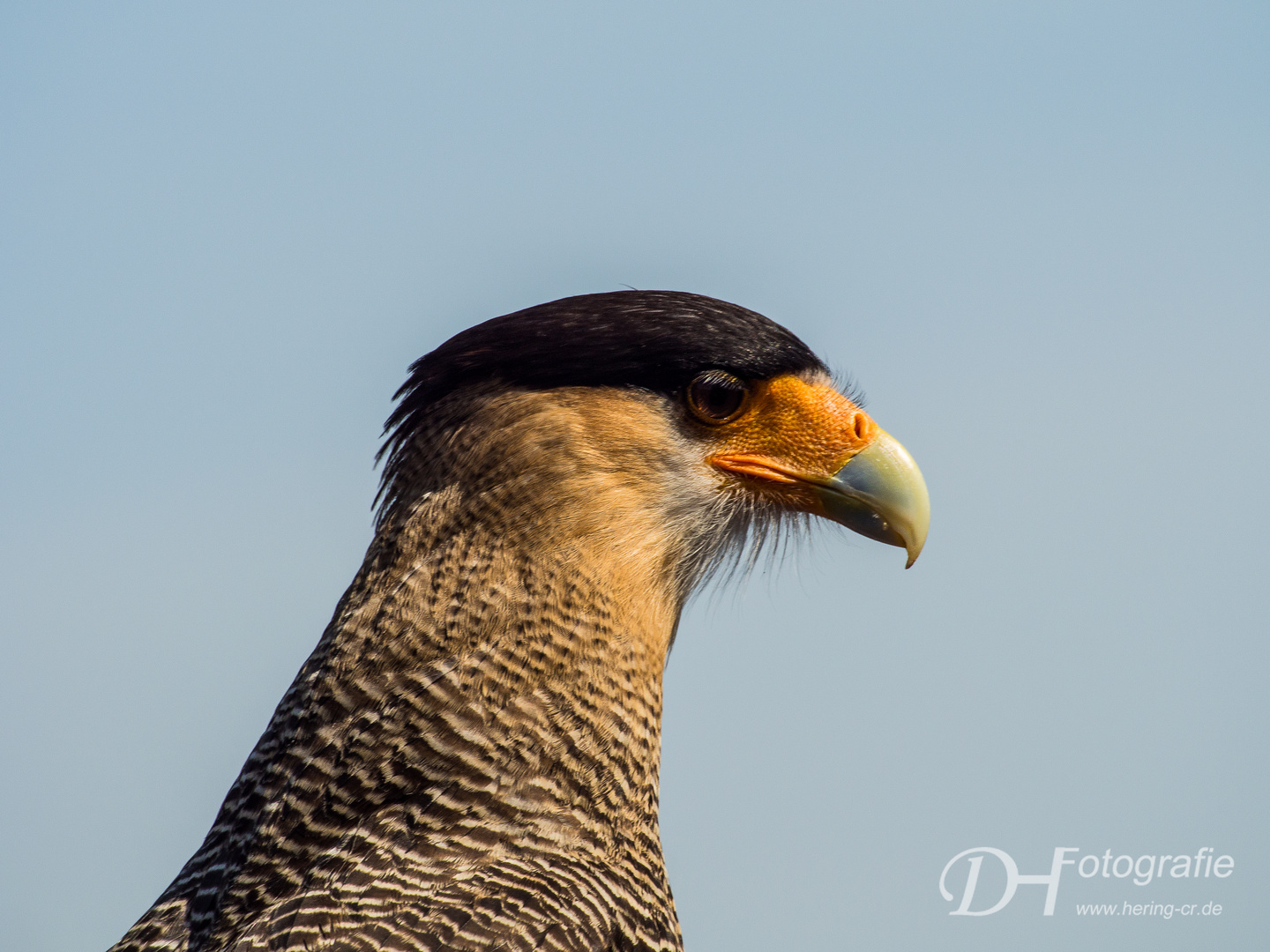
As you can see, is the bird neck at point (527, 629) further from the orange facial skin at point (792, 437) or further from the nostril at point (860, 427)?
the nostril at point (860, 427)

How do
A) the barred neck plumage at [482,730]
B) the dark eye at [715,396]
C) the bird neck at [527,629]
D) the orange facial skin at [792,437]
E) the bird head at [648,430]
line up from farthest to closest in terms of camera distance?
the orange facial skin at [792,437], the dark eye at [715,396], the bird head at [648,430], the bird neck at [527,629], the barred neck plumage at [482,730]

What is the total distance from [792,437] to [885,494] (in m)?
0.35

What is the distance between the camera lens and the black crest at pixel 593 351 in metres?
3.86

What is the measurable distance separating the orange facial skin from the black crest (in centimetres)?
12

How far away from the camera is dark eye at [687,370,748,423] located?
3.99m

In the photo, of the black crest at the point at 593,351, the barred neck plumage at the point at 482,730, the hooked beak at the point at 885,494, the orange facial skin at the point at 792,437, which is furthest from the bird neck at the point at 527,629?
the hooked beak at the point at 885,494

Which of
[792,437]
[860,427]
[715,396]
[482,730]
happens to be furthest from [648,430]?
[482,730]

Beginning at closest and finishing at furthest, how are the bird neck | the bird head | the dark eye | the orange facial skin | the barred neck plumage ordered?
the barred neck plumage < the bird neck < the bird head < the dark eye < the orange facial skin

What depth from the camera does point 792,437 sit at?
163 inches

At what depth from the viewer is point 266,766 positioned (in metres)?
3.51

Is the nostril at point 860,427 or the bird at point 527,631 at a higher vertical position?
the nostril at point 860,427

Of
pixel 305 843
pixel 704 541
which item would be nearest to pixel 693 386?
pixel 704 541

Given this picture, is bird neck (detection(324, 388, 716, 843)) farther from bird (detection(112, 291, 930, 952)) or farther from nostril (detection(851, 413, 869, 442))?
nostril (detection(851, 413, 869, 442))

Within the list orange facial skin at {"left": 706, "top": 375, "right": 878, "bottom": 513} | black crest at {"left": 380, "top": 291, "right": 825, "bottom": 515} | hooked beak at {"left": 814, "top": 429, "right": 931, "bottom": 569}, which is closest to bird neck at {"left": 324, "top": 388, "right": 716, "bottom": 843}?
black crest at {"left": 380, "top": 291, "right": 825, "bottom": 515}
